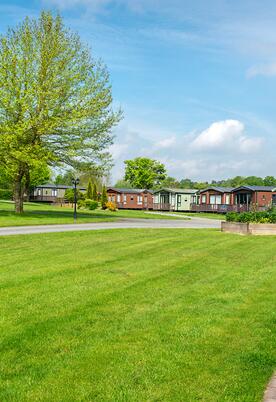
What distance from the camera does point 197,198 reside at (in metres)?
69.3

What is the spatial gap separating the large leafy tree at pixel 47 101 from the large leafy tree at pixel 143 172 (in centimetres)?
7062

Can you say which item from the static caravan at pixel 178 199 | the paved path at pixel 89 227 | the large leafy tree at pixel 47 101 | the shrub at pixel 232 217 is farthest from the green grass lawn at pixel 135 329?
the static caravan at pixel 178 199

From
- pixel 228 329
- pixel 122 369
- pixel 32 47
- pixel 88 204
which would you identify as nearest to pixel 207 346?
pixel 228 329

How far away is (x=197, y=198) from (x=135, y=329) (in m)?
63.6

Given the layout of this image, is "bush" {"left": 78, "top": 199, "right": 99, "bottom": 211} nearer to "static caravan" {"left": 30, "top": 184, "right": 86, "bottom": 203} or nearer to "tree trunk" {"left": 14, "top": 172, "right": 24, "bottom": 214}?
"tree trunk" {"left": 14, "top": 172, "right": 24, "bottom": 214}

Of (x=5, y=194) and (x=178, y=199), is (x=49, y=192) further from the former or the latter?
(x=178, y=199)

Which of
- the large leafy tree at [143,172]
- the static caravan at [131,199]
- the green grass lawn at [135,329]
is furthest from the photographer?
the large leafy tree at [143,172]

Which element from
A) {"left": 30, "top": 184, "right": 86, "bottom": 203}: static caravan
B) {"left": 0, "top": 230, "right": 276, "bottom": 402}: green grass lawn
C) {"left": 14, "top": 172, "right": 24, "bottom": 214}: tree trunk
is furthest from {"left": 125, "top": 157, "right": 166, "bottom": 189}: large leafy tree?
{"left": 0, "top": 230, "right": 276, "bottom": 402}: green grass lawn

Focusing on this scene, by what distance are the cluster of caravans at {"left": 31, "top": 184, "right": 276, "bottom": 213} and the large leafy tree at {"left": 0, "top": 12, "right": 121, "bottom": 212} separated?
2844cm

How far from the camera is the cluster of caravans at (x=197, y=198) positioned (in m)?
58.2

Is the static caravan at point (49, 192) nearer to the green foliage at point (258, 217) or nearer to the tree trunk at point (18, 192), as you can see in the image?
the tree trunk at point (18, 192)

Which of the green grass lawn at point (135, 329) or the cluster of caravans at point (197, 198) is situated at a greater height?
the cluster of caravans at point (197, 198)

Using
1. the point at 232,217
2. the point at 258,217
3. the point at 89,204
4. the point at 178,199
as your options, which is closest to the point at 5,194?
the point at 89,204

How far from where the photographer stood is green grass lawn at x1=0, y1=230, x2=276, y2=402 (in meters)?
4.70
